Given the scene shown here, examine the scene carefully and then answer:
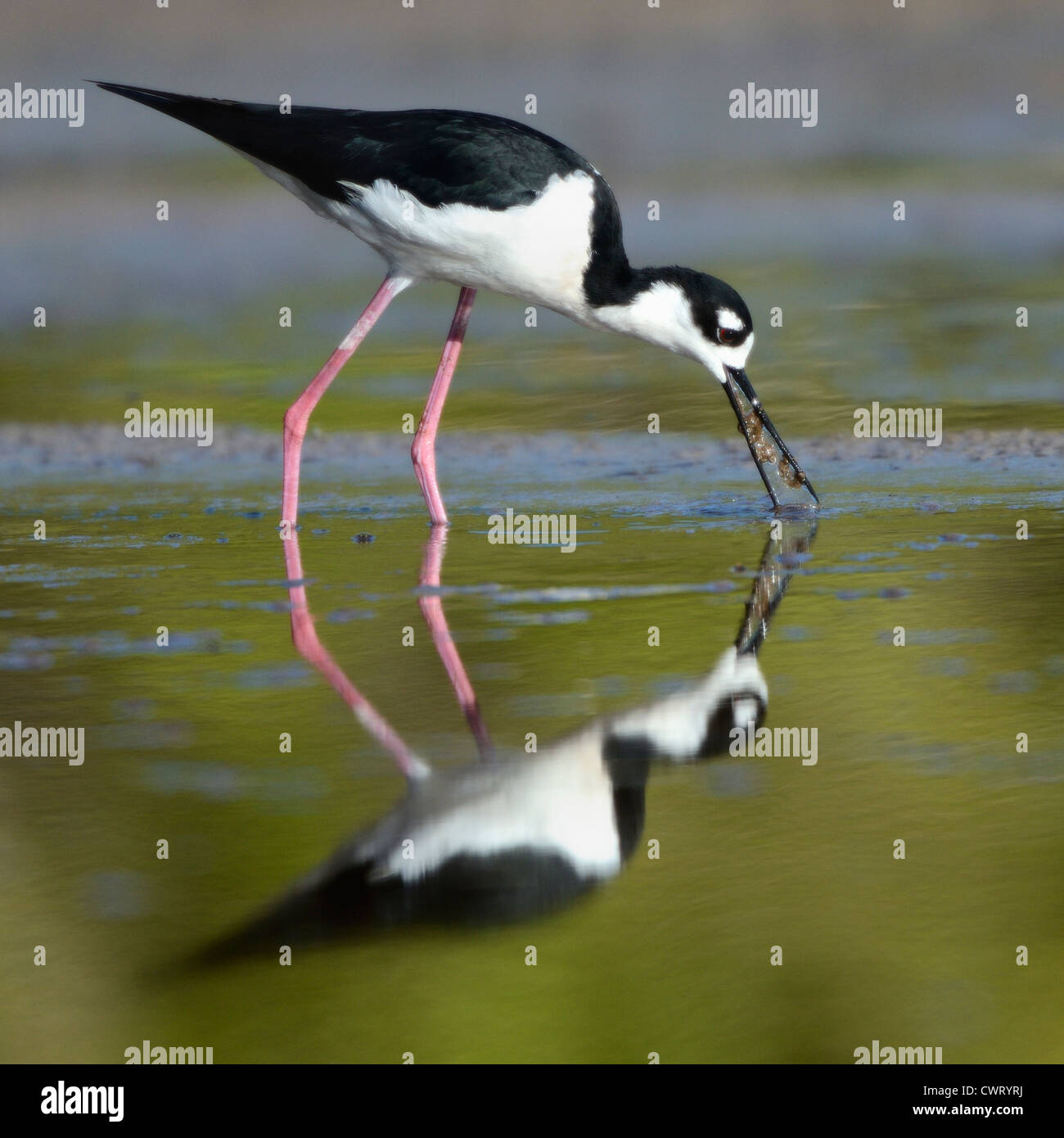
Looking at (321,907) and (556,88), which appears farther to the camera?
(556,88)

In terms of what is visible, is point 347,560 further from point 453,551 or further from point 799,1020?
point 799,1020

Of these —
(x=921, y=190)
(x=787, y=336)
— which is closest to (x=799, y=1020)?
(x=787, y=336)

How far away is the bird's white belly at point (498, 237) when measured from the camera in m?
7.21

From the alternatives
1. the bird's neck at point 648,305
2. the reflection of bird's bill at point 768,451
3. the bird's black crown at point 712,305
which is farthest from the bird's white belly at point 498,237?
the reflection of bird's bill at point 768,451

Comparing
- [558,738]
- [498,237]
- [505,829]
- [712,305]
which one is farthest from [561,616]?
[712,305]

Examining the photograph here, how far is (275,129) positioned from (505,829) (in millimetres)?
4363

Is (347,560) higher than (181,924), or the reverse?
(347,560)

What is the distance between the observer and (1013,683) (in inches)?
195

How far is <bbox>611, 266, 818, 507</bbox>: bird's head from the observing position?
7465 mm

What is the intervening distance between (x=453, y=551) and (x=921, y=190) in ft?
35.2

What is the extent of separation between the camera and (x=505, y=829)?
4.12 m

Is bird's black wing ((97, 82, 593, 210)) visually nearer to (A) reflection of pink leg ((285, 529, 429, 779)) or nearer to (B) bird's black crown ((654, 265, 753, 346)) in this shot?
(B) bird's black crown ((654, 265, 753, 346))

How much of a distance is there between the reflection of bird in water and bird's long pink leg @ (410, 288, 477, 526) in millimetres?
2337

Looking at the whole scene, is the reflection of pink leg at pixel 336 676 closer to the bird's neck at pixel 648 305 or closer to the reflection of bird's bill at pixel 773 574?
the reflection of bird's bill at pixel 773 574
